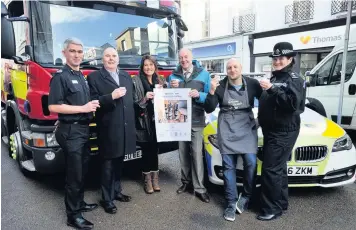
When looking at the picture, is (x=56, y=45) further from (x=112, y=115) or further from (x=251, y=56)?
(x=251, y=56)

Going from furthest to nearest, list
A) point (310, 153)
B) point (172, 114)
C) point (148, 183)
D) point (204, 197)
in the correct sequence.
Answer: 1. point (148, 183)
2. point (204, 197)
3. point (172, 114)
4. point (310, 153)

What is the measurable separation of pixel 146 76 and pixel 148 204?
1.54 metres

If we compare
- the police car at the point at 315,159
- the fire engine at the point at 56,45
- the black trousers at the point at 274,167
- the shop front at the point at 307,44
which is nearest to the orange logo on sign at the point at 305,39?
the shop front at the point at 307,44

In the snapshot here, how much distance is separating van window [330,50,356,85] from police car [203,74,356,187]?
9.64 ft

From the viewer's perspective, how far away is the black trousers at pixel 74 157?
284cm

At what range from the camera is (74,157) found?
2.87m

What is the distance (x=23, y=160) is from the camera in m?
3.93

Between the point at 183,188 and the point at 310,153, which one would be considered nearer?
the point at 310,153

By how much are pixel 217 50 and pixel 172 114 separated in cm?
1489

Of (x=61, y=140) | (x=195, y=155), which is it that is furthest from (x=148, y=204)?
(x=61, y=140)

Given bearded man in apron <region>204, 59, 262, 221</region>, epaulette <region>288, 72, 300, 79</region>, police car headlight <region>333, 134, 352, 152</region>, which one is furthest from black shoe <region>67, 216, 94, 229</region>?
police car headlight <region>333, 134, 352, 152</region>

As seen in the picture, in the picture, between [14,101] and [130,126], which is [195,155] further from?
[14,101]

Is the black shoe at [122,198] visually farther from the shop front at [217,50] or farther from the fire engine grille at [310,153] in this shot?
the shop front at [217,50]

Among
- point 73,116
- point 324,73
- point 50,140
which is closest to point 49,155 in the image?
point 50,140
